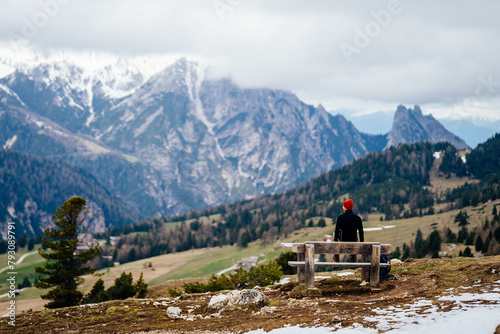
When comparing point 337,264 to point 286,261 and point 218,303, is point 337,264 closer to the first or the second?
point 218,303

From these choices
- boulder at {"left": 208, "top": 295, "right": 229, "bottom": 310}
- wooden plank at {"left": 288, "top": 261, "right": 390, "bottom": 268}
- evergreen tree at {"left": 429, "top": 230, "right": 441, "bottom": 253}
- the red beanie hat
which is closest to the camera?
wooden plank at {"left": 288, "top": 261, "right": 390, "bottom": 268}

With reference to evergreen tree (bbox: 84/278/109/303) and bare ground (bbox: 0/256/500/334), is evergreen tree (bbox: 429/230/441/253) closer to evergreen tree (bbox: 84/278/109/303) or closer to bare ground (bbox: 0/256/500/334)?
evergreen tree (bbox: 84/278/109/303)

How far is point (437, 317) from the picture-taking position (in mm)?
14891

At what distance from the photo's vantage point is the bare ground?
56.8ft

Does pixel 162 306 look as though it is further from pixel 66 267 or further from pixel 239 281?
pixel 66 267

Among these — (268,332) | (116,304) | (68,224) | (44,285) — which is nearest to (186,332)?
(268,332)

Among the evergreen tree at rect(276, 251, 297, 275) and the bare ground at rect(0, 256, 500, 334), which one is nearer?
the bare ground at rect(0, 256, 500, 334)

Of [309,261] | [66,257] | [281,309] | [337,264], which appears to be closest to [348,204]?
[337,264]

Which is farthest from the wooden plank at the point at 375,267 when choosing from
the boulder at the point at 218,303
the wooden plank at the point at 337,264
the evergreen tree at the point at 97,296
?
the evergreen tree at the point at 97,296

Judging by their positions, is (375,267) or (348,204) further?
(348,204)

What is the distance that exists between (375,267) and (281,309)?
527cm

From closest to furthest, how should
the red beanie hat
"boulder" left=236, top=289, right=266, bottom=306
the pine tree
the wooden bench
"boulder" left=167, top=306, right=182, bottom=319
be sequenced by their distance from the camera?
"boulder" left=167, top=306, right=182, bottom=319 < the wooden bench < "boulder" left=236, top=289, right=266, bottom=306 < the red beanie hat < the pine tree

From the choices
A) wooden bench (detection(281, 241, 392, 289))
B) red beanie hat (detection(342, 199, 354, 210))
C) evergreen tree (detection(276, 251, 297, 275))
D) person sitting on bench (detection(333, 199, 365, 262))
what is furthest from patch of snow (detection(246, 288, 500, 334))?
evergreen tree (detection(276, 251, 297, 275))

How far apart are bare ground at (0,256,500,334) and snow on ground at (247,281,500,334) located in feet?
1.09
